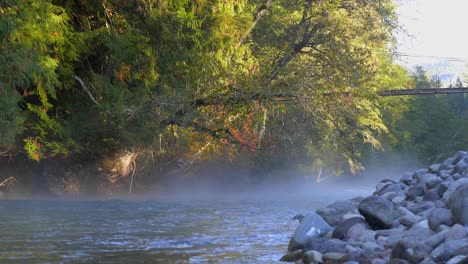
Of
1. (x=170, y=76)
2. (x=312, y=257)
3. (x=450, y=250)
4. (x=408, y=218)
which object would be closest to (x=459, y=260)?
(x=450, y=250)

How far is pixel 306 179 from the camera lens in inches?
1570

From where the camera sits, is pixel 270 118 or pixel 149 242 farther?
pixel 270 118

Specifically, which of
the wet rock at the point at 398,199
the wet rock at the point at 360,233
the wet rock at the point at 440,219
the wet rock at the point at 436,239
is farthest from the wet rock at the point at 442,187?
the wet rock at the point at 436,239

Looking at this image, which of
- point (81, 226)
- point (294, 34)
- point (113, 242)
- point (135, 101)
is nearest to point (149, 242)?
point (113, 242)

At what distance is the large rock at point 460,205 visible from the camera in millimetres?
8938

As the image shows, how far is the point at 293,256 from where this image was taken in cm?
988

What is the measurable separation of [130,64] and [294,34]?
7084 mm

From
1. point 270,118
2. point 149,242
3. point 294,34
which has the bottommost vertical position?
point 149,242

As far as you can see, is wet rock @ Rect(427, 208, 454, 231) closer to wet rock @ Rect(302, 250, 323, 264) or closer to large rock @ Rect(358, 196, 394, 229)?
large rock @ Rect(358, 196, 394, 229)

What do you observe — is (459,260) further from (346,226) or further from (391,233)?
(346,226)

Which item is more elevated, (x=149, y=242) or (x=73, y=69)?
(x=73, y=69)

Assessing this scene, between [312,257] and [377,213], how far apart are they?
5.27ft

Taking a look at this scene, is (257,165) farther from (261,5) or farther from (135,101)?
(135,101)

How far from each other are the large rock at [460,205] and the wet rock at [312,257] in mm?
1573
